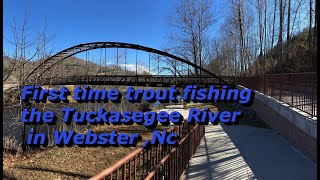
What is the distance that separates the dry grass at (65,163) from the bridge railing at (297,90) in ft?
15.1

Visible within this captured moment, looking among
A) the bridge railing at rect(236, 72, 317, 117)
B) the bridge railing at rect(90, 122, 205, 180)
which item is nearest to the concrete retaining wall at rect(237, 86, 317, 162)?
the bridge railing at rect(236, 72, 317, 117)

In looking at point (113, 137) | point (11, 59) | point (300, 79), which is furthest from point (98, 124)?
point (300, 79)

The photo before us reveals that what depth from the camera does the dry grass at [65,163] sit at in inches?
269

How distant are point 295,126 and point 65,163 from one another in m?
6.04

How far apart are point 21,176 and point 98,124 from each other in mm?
6694

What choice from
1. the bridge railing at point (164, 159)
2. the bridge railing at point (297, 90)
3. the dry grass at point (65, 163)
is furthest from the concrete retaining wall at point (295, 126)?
the dry grass at point (65, 163)

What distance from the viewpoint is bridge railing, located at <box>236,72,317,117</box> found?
659cm

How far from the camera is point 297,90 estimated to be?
7832 millimetres

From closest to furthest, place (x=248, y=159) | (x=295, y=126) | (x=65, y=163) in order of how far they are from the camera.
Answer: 1. (x=248, y=159)
2. (x=65, y=163)
3. (x=295, y=126)

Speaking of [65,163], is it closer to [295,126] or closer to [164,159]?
[164,159]

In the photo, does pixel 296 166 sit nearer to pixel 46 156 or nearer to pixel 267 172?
pixel 267 172

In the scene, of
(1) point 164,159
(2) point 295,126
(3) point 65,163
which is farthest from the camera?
(2) point 295,126

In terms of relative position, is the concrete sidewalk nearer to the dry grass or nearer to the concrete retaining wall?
the concrete retaining wall

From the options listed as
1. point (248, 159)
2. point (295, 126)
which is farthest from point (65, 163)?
point (295, 126)
